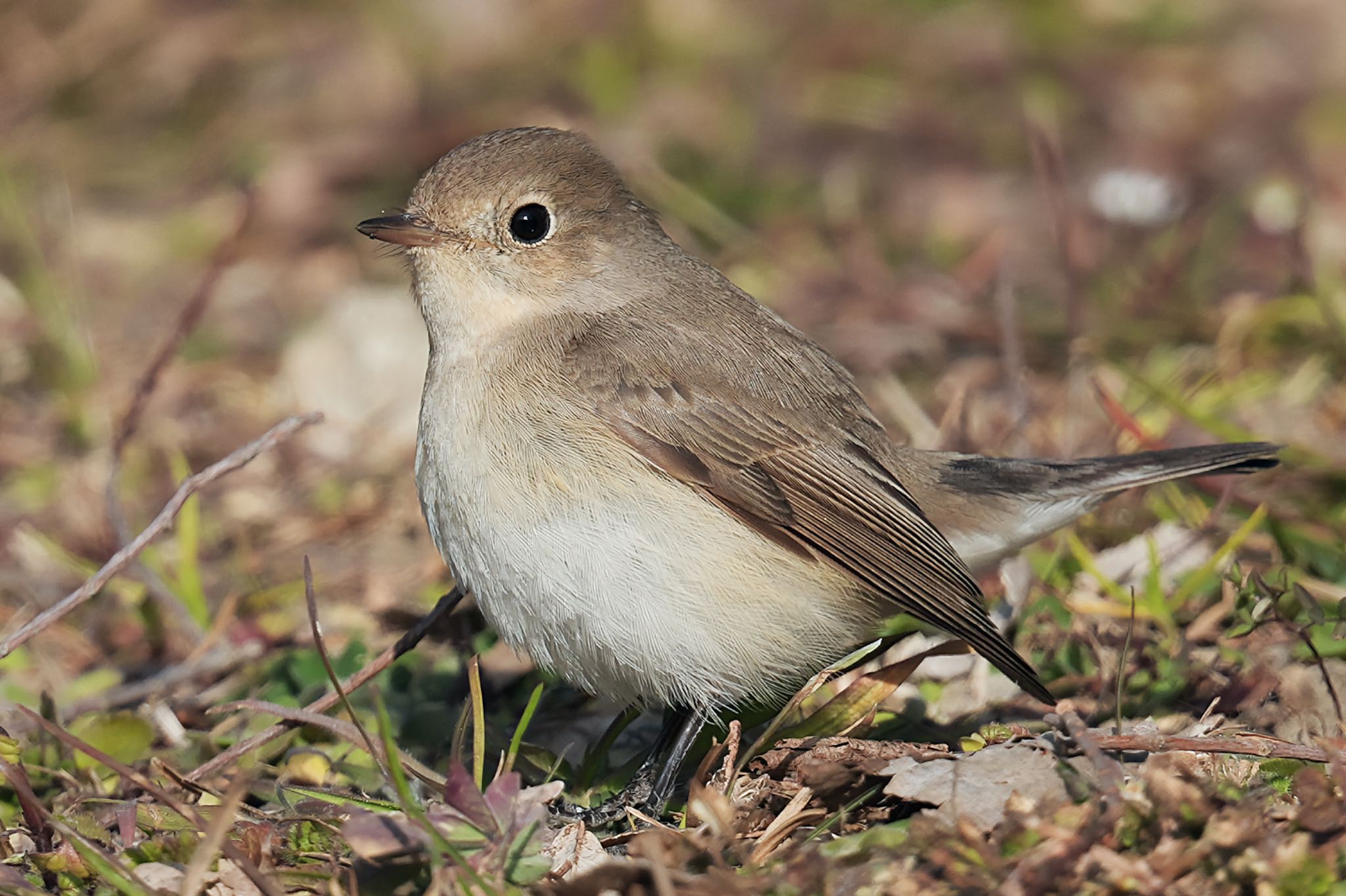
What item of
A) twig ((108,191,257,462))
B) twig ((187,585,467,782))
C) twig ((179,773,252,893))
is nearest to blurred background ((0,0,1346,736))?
twig ((108,191,257,462))

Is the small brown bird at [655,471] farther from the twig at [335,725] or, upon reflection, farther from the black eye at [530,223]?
the twig at [335,725]

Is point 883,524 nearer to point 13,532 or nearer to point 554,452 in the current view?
point 554,452

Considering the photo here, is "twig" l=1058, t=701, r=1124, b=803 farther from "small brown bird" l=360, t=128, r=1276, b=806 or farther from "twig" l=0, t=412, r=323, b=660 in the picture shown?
"twig" l=0, t=412, r=323, b=660

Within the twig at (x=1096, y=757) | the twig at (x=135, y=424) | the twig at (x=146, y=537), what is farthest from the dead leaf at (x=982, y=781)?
the twig at (x=135, y=424)

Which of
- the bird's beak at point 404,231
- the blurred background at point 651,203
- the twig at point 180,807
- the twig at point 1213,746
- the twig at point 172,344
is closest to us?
the twig at point 180,807

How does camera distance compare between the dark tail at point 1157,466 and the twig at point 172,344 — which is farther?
the twig at point 172,344

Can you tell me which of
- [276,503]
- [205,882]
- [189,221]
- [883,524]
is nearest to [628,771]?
[883,524]
